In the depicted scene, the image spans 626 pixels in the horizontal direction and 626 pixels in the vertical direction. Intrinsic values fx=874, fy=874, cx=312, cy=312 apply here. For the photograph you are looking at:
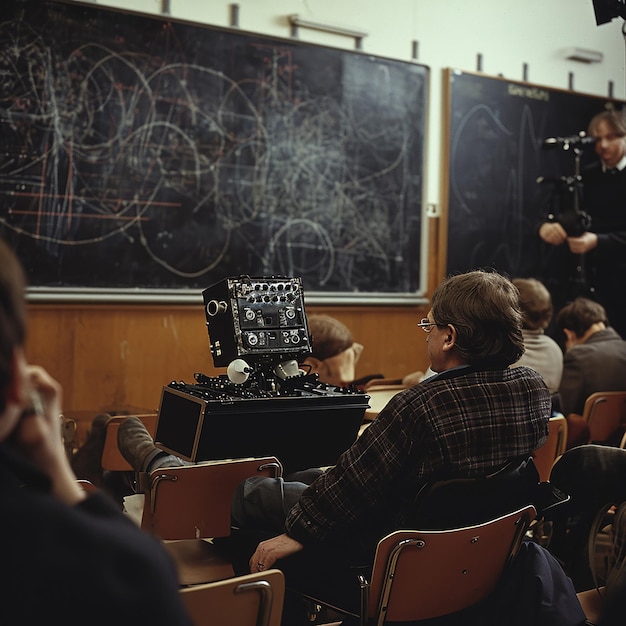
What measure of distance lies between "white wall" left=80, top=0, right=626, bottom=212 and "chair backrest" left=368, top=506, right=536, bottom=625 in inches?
145

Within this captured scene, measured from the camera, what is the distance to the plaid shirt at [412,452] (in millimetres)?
1991

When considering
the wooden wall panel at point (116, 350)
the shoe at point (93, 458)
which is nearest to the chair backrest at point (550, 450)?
the shoe at point (93, 458)

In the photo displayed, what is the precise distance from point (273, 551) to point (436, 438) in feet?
1.54

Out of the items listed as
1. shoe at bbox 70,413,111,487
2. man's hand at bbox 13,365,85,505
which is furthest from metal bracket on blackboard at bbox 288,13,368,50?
man's hand at bbox 13,365,85,505

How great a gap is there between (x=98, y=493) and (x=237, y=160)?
4.22 m

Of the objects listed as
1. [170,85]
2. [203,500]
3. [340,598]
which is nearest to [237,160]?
[170,85]

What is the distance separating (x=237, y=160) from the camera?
199 inches

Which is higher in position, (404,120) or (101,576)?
(404,120)

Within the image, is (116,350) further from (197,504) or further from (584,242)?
(584,242)

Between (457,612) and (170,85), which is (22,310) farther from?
(170,85)

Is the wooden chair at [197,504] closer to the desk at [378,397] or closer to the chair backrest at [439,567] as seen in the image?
the chair backrest at [439,567]

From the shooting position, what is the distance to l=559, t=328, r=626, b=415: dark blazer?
4082 mm

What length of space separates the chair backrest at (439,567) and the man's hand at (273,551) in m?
0.23

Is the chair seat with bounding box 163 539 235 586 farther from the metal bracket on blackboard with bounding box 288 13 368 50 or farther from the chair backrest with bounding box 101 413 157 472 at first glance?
the metal bracket on blackboard with bounding box 288 13 368 50
